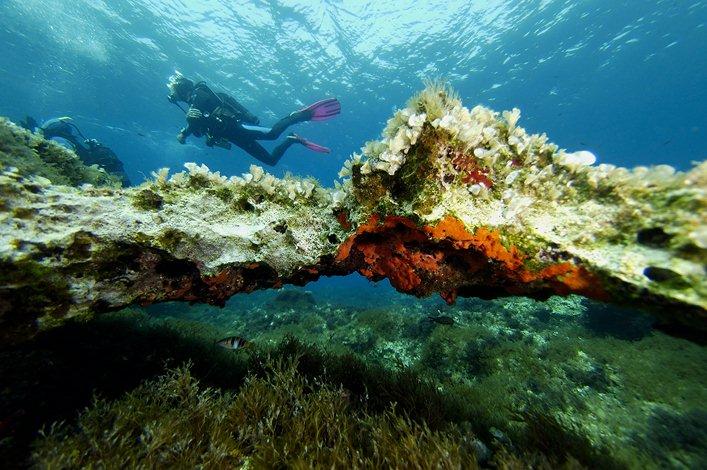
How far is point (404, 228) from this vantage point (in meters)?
3.59

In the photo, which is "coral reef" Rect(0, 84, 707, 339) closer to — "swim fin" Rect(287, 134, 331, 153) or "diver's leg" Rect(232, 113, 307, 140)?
"swim fin" Rect(287, 134, 331, 153)

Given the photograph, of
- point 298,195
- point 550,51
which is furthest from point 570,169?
point 550,51

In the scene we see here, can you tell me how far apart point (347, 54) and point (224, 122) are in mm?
18082

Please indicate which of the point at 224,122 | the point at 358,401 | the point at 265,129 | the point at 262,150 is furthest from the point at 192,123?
the point at 358,401

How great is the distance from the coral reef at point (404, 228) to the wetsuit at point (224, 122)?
34.4 ft

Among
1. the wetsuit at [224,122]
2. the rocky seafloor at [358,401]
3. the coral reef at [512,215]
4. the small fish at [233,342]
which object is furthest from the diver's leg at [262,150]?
the coral reef at [512,215]

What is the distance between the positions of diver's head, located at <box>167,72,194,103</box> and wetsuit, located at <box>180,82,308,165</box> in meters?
0.34

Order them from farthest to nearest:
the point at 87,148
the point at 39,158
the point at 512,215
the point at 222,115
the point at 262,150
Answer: the point at 262,150 → the point at 87,148 → the point at 222,115 → the point at 39,158 → the point at 512,215

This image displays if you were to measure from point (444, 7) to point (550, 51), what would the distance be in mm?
12909

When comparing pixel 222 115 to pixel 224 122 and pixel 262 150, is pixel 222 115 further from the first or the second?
pixel 262 150

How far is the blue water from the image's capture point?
74.3ft

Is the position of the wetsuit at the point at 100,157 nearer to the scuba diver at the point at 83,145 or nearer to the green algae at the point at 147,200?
the scuba diver at the point at 83,145

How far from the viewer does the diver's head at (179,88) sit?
13555mm

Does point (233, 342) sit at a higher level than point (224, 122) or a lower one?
lower
